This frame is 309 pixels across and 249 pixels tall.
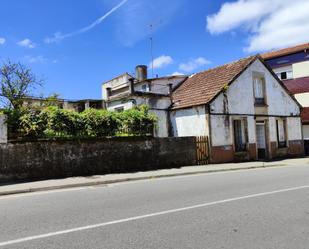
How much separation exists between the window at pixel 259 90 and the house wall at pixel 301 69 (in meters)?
12.5

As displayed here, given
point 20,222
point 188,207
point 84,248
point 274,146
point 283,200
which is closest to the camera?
point 84,248

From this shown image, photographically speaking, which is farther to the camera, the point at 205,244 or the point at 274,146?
the point at 274,146

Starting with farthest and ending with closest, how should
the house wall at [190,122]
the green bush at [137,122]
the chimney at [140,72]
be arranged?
the chimney at [140,72] → the house wall at [190,122] → the green bush at [137,122]

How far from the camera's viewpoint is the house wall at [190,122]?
21188 millimetres

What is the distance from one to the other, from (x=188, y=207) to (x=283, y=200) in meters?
2.52

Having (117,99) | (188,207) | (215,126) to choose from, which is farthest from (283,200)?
(117,99)

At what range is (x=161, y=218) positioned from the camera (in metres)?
6.88

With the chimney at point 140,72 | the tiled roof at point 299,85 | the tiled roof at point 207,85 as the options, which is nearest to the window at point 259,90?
the tiled roof at point 207,85

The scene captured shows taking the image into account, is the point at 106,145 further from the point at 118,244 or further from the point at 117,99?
the point at 118,244

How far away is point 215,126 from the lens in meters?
21.2

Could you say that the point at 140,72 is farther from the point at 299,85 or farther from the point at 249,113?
the point at 249,113

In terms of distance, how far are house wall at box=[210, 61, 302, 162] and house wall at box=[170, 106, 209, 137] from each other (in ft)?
1.63

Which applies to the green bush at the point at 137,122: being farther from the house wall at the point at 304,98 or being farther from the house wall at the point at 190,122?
the house wall at the point at 304,98

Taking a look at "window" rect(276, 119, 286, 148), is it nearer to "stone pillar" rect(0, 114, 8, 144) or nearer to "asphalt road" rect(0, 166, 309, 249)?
"asphalt road" rect(0, 166, 309, 249)
